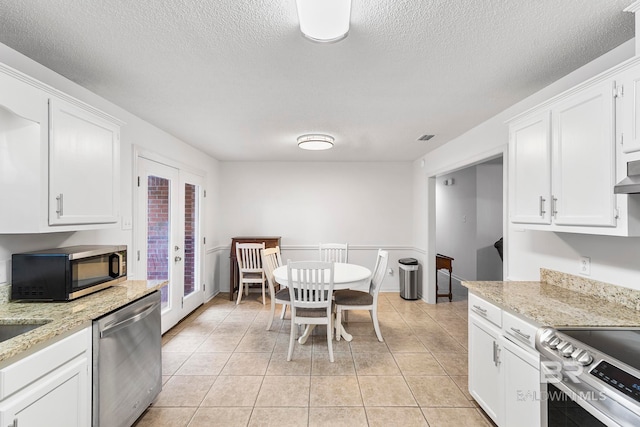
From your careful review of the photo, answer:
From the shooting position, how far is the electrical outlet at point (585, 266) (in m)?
1.89

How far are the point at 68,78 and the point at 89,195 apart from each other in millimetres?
932

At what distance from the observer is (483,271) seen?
5461mm

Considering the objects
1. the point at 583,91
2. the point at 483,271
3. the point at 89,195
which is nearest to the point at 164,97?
the point at 89,195

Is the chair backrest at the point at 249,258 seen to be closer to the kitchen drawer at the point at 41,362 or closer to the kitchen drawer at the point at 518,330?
the kitchen drawer at the point at 41,362

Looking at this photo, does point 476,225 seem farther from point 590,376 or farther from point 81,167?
point 81,167

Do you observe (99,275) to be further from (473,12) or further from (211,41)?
(473,12)

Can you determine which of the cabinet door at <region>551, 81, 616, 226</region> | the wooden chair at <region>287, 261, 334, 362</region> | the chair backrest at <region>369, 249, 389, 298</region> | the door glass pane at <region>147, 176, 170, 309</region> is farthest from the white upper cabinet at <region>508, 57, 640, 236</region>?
the door glass pane at <region>147, 176, 170, 309</region>

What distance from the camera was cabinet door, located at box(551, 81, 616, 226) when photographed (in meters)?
1.48

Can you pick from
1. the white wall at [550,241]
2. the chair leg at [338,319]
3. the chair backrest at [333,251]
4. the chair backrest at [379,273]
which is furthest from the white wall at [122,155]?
the white wall at [550,241]

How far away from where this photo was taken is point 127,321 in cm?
178

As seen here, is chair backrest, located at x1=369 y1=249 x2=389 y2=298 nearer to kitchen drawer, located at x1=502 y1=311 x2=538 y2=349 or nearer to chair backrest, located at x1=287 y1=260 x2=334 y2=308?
chair backrest, located at x1=287 y1=260 x2=334 y2=308

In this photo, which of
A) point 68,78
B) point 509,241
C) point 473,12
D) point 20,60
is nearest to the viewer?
point 473,12

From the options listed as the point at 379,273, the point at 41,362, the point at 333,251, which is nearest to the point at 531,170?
the point at 379,273

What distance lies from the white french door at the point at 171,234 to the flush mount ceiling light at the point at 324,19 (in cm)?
239
